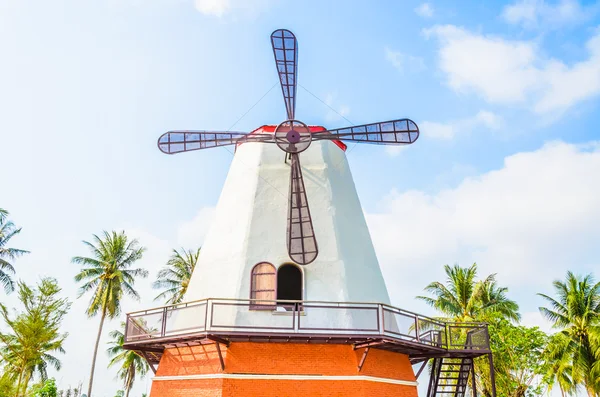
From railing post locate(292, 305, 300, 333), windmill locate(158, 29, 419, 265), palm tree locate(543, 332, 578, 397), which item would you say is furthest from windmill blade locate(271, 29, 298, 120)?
palm tree locate(543, 332, 578, 397)

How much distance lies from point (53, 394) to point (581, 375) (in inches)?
1038

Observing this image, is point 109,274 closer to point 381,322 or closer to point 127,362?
point 127,362

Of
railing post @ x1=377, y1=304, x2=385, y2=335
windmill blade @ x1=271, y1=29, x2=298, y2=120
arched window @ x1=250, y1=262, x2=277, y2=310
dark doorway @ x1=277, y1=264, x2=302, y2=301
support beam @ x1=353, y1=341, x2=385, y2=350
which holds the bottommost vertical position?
support beam @ x1=353, y1=341, x2=385, y2=350

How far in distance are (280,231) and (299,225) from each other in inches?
23.6

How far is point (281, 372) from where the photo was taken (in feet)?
43.4

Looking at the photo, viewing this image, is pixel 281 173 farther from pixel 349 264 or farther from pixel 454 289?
pixel 454 289

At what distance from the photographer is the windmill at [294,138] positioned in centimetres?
1520

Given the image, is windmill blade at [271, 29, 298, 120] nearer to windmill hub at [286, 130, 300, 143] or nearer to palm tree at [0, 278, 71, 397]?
windmill hub at [286, 130, 300, 143]

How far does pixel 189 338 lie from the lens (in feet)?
43.6

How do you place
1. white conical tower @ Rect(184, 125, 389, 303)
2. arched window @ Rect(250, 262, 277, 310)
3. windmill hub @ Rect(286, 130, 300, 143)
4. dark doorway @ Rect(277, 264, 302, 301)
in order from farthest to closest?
dark doorway @ Rect(277, 264, 302, 301) → windmill hub @ Rect(286, 130, 300, 143) → white conical tower @ Rect(184, 125, 389, 303) → arched window @ Rect(250, 262, 277, 310)

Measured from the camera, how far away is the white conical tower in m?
14.9

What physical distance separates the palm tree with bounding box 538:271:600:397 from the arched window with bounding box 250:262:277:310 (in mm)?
20409

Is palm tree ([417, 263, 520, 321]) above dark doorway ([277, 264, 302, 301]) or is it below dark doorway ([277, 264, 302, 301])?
above

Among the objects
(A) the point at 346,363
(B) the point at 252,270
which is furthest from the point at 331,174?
(A) the point at 346,363
